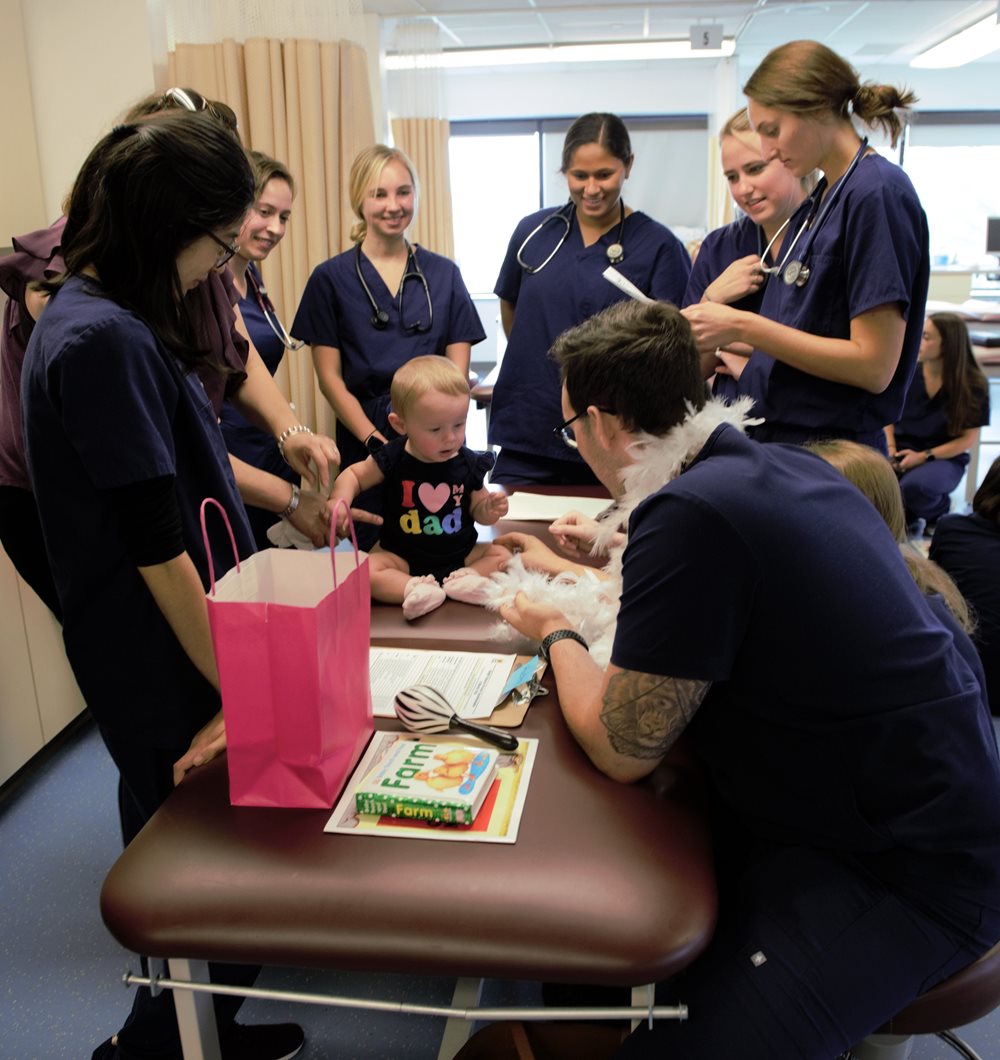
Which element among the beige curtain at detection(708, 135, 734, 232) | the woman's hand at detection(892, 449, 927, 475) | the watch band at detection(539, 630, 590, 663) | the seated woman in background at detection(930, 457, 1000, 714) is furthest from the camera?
the beige curtain at detection(708, 135, 734, 232)

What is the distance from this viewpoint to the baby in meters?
1.96

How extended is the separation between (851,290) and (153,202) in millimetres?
1299

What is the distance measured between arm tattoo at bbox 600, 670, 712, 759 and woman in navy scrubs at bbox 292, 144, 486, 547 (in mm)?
1689

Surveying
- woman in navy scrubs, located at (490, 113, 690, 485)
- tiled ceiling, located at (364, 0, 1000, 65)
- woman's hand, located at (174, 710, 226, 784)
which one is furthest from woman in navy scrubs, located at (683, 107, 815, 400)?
tiled ceiling, located at (364, 0, 1000, 65)

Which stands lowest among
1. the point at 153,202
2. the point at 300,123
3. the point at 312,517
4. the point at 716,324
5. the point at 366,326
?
the point at 312,517

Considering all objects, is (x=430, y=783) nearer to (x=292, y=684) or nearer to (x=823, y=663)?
(x=292, y=684)

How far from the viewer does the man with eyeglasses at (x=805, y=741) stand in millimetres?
1058

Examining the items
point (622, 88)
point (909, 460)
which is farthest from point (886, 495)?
point (622, 88)

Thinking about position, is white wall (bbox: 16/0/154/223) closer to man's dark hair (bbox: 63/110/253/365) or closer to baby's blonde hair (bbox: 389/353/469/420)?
baby's blonde hair (bbox: 389/353/469/420)

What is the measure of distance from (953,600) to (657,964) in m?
0.90

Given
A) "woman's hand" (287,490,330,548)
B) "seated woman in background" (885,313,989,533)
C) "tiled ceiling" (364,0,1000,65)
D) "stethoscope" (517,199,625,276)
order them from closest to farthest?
"woman's hand" (287,490,330,548), "stethoscope" (517,199,625,276), "seated woman in background" (885,313,989,533), "tiled ceiling" (364,0,1000,65)

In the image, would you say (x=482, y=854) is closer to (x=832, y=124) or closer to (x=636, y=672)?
(x=636, y=672)

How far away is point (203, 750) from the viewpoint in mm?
1208

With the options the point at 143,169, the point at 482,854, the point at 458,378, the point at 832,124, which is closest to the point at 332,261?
the point at 458,378
